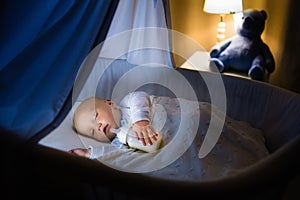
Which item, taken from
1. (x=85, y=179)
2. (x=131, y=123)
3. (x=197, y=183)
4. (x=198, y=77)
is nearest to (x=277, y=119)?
(x=198, y=77)

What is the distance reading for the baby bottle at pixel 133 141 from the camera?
1382mm

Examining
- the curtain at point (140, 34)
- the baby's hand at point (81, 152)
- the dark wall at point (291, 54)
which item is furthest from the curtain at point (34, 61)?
the dark wall at point (291, 54)

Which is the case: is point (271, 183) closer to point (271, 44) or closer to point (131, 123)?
point (131, 123)

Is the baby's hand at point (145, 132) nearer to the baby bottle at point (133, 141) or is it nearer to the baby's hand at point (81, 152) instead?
the baby bottle at point (133, 141)

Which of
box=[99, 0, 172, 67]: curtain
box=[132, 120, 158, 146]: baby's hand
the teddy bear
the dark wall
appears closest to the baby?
box=[132, 120, 158, 146]: baby's hand

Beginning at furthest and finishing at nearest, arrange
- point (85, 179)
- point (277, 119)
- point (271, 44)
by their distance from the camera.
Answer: point (271, 44), point (277, 119), point (85, 179)

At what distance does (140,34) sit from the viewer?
2.08m

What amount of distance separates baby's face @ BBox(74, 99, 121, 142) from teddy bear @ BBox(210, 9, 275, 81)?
1.07 m

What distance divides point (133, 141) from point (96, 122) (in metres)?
0.24

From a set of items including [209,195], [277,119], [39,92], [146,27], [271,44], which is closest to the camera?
[209,195]

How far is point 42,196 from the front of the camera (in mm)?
1028

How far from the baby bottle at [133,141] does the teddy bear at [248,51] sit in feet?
3.72

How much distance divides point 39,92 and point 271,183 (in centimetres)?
68

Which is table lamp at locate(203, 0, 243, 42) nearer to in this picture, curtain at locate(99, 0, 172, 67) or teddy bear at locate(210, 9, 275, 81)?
teddy bear at locate(210, 9, 275, 81)
